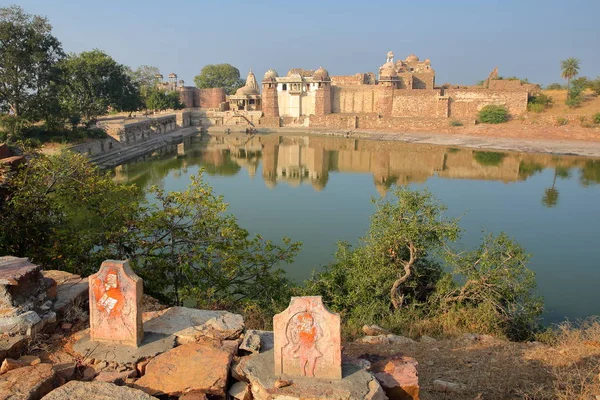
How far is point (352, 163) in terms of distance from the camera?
22.3m

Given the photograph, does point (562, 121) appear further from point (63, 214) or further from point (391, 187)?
point (63, 214)

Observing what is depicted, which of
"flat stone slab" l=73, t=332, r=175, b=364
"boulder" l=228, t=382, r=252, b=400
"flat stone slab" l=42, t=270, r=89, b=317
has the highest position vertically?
"flat stone slab" l=42, t=270, r=89, b=317

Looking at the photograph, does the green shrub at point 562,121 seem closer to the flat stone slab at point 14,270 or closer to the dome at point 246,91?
the dome at point 246,91

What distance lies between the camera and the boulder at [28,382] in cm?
253

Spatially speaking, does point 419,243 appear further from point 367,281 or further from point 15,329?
point 15,329

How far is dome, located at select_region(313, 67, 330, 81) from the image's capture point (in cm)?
3667

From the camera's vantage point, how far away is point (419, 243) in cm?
615

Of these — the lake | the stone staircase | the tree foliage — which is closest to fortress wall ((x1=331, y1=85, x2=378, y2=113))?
the lake

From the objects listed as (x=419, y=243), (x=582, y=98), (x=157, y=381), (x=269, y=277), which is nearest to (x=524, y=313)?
(x=419, y=243)

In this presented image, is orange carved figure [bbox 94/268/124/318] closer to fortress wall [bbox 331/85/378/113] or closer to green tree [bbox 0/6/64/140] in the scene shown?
green tree [bbox 0/6/64/140]

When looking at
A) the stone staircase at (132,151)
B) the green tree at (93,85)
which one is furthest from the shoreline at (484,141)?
the green tree at (93,85)

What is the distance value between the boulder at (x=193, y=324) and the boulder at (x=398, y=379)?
44.1 inches

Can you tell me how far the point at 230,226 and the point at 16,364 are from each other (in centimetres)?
325

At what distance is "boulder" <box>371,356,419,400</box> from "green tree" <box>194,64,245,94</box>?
54.0 meters
